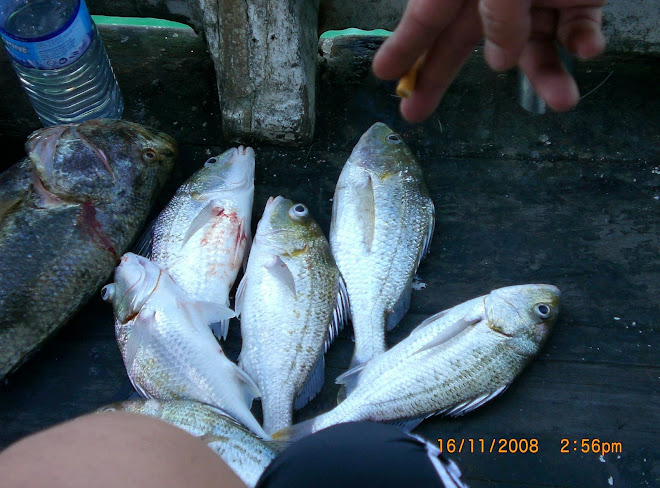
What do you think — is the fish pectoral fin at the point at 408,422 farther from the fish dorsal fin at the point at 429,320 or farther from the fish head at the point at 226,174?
the fish head at the point at 226,174

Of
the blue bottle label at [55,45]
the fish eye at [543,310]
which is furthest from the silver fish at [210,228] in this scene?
the fish eye at [543,310]

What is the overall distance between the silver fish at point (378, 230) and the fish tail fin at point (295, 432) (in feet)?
1.04

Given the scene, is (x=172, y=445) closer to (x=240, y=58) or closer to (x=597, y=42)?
(x=597, y=42)

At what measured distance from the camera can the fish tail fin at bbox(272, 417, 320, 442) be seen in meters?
2.04

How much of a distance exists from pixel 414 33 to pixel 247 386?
4.95ft

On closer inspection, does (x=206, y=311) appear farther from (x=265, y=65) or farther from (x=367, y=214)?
(x=265, y=65)

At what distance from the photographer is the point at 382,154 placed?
8.95 feet

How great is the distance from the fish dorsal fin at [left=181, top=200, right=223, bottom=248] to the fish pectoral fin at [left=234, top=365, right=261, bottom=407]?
65 cm

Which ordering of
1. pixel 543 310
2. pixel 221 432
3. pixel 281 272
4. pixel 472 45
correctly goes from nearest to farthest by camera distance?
pixel 472 45 → pixel 221 432 → pixel 543 310 → pixel 281 272

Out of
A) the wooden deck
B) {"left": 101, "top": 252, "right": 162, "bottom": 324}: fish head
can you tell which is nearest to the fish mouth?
{"left": 101, "top": 252, "right": 162, "bottom": 324}: fish head

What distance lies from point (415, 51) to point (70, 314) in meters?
1.88

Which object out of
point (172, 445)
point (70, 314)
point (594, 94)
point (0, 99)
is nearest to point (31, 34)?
point (0, 99)

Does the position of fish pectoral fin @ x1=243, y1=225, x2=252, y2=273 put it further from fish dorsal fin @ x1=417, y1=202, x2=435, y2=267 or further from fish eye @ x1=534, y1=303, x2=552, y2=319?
fish eye @ x1=534, y1=303, x2=552, y2=319
